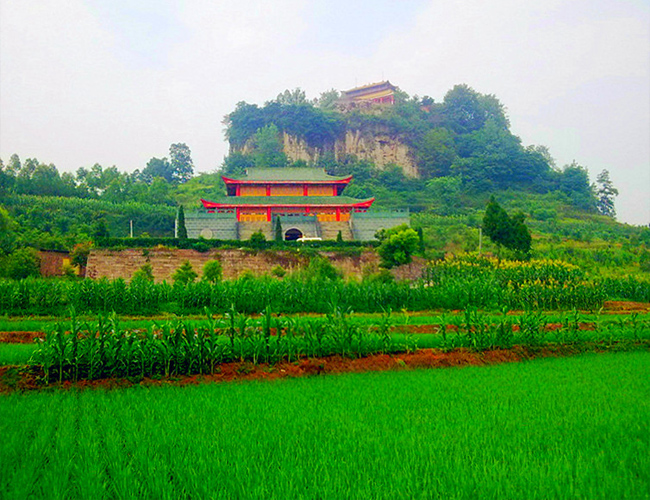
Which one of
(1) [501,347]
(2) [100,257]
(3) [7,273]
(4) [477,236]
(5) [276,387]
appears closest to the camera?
(5) [276,387]

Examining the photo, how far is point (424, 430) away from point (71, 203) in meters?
42.3

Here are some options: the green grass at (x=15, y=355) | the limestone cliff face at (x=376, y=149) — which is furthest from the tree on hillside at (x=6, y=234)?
the limestone cliff face at (x=376, y=149)

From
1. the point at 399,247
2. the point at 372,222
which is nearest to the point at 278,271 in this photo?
the point at 399,247

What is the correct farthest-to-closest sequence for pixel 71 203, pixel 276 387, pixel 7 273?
pixel 71 203, pixel 7 273, pixel 276 387

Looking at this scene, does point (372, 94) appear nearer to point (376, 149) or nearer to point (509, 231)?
point (376, 149)

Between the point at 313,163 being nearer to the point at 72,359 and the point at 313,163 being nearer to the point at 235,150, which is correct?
the point at 235,150

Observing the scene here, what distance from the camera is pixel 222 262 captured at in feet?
91.4

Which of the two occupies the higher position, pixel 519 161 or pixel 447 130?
pixel 447 130

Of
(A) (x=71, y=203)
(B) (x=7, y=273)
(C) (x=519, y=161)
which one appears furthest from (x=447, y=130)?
(B) (x=7, y=273)

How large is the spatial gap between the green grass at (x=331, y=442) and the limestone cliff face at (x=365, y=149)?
64435 mm

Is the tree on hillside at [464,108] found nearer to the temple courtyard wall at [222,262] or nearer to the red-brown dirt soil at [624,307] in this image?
the temple courtyard wall at [222,262]

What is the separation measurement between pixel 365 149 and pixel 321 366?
64.0 meters

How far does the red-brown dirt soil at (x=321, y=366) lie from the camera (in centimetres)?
627

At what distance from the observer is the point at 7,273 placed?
23.0 m
